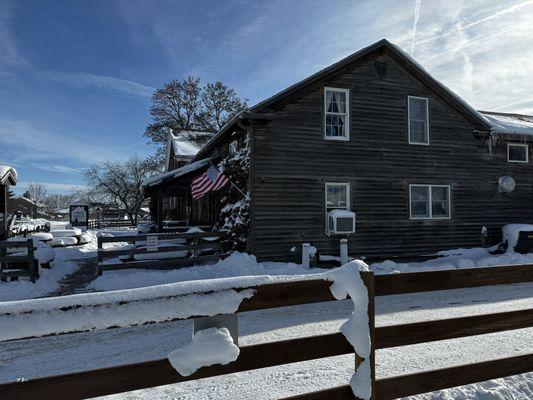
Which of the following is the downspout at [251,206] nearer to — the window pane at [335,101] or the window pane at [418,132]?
the window pane at [335,101]

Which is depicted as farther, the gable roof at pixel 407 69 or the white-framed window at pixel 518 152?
the white-framed window at pixel 518 152

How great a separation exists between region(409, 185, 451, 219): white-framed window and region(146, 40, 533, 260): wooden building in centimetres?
4

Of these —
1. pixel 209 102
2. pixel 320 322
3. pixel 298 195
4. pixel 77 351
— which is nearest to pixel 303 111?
pixel 298 195

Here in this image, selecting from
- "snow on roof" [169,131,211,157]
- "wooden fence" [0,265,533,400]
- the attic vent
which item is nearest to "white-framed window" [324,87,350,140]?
the attic vent

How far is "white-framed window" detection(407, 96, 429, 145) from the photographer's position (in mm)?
14969

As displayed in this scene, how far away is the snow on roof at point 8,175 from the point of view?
15062 millimetres

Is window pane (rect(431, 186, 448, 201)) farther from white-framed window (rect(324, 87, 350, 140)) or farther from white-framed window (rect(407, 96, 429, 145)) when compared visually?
white-framed window (rect(324, 87, 350, 140))

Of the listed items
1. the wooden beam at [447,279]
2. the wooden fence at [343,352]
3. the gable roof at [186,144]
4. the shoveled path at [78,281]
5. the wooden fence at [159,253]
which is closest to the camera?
the wooden fence at [343,352]

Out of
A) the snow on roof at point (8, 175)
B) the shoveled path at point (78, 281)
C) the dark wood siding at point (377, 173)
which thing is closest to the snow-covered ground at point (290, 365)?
the shoveled path at point (78, 281)

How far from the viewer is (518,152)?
54.8 ft

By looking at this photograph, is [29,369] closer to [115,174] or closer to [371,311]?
[371,311]

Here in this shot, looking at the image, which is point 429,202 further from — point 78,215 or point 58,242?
point 78,215

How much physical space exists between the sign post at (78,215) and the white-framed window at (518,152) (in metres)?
34.3

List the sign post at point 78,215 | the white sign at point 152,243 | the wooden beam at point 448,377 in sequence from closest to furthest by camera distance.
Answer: the wooden beam at point 448,377
the white sign at point 152,243
the sign post at point 78,215
